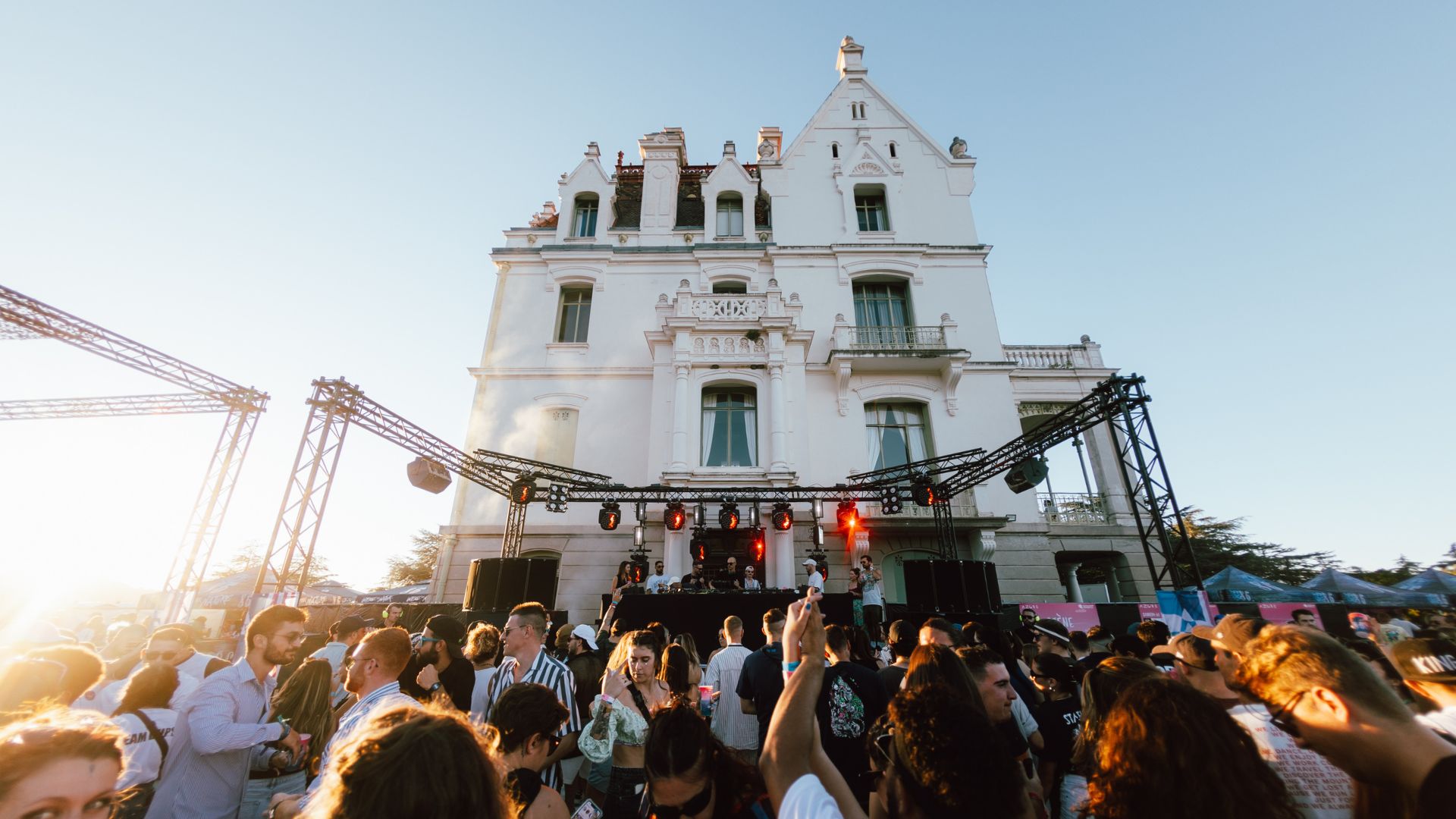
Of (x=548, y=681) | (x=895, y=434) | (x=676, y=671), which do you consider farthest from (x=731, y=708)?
(x=895, y=434)

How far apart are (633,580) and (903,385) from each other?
1023cm

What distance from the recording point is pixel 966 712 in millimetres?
1679

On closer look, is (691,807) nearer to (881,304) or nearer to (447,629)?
(447,629)

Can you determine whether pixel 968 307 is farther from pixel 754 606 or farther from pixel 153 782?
pixel 153 782

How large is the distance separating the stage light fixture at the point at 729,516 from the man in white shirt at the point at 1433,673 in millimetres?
10923

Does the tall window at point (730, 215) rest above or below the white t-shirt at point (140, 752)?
above

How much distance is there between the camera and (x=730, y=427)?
16.4m

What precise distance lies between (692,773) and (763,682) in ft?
7.09

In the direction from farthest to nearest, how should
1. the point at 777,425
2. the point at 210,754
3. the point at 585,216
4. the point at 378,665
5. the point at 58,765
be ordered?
1. the point at 585,216
2. the point at 777,425
3. the point at 378,665
4. the point at 210,754
5. the point at 58,765

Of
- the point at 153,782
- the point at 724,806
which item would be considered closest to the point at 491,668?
the point at 153,782

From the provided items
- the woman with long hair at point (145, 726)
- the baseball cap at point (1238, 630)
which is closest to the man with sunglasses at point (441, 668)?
the woman with long hair at point (145, 726)

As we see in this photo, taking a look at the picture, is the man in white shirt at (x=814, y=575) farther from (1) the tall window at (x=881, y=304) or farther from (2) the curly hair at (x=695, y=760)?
(2) the curly hair at (x=695, y=760)

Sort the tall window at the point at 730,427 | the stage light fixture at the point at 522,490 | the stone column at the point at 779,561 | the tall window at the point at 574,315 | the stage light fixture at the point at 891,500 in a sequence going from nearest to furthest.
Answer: the stage light fixture at the point at 522,490
the stage light fixture at the point at 891,500
the stone column at the point at 779,561
the tall window at the point at 730,427
the tall window at the point at 574,315

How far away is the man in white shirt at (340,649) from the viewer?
190 inches
